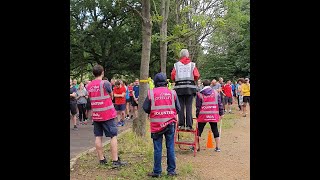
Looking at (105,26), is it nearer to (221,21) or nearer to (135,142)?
(221,21)

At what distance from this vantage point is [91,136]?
12.1 meters

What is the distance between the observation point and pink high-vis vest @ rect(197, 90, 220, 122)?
9.15 meters

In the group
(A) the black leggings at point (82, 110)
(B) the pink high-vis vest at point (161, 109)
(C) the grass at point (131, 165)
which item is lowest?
(C) the grass at point (131, 165)

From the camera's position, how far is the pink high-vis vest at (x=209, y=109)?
915 centimetres

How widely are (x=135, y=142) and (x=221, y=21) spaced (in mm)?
5302

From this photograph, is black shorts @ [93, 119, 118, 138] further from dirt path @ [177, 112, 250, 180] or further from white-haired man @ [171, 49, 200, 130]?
white-haired man @ [171, 49, 200, 130]

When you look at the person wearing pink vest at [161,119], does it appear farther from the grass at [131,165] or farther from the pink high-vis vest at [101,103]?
the pink high-vis vest at [101,103]

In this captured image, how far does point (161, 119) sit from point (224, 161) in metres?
2.65

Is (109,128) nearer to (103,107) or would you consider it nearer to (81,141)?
(103,107)

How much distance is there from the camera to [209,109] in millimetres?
9195

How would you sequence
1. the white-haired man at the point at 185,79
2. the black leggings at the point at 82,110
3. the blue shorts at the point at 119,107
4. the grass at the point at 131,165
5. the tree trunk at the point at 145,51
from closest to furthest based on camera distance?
the grass at the point at 131,165
the white-haired man at the point at 185,79
the tree trunk at the point at 145,51
the blue shorts at the point at 119,107
the black leggings at the point at 82,110

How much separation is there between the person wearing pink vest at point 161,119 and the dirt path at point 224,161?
89 cm

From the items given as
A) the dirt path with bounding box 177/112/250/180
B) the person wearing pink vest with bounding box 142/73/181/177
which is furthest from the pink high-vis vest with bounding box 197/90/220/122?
the person wearing pink vest with bounding box 142/73/181/177

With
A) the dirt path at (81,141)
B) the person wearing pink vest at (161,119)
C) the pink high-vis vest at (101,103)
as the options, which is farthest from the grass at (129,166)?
the pink high-vis vest at (101,103)
